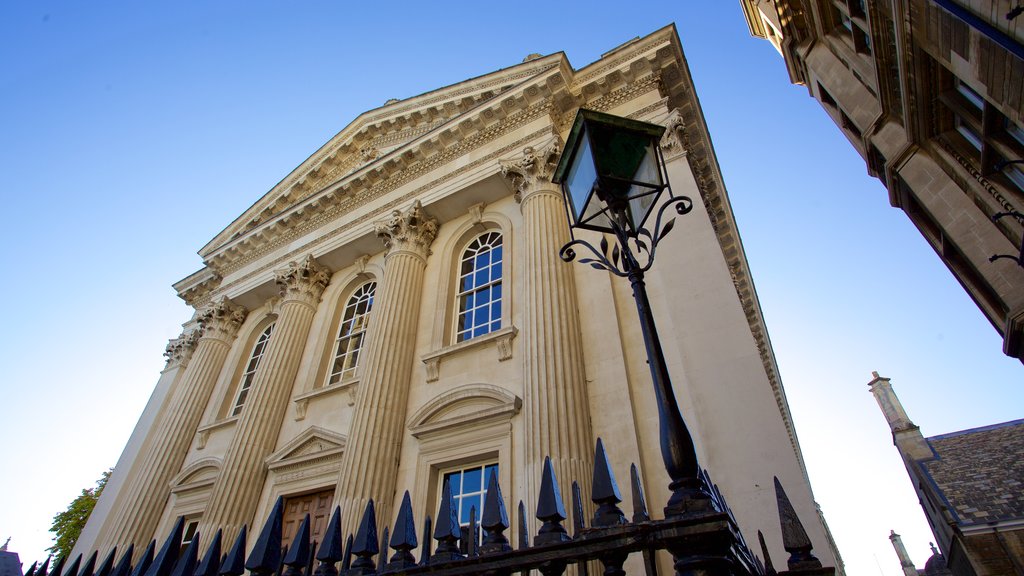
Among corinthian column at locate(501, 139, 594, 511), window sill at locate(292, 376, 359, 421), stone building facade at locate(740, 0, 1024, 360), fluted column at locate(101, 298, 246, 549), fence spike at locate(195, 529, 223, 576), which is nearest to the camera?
fence spike at locate(195, 529, 223, 576)

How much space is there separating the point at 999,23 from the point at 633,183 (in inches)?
193

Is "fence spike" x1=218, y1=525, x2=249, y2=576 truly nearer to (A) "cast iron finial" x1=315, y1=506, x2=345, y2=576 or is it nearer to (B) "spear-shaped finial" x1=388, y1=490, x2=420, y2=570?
(A) "cast iron finial" x1=315, y1=506, x2=345, y2=576

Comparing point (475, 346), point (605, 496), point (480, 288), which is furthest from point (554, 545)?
point (480, 288)

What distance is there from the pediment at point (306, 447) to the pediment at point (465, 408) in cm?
210

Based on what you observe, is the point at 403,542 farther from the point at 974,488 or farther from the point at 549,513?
the point at 974,488

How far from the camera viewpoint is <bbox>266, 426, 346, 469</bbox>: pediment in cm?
1003

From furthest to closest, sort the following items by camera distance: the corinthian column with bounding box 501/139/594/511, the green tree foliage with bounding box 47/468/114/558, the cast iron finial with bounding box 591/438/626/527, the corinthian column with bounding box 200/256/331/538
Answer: the green tree foliage with bounding box 47/468/114/558, the corinthian column with bounding box 200/256/331/538, the corinthian column with bounding box 501/139/594/511, the cast iron finial with bounding box 591/438/626/527

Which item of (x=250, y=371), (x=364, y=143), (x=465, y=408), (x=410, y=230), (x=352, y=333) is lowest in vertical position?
(x=465, y=408)

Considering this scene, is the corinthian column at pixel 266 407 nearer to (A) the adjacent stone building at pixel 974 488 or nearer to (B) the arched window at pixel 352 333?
(B) the arched window at pixel 352 333

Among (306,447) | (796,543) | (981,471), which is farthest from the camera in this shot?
(981,471)

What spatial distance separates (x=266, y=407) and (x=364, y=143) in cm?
930

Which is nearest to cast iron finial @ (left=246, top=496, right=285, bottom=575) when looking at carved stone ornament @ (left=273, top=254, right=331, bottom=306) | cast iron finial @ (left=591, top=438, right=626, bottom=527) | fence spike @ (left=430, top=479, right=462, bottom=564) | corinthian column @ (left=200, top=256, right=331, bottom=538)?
fence spike @ (left=430, top=479, right=462, bottom=564)

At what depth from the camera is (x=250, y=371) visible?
1447 cm

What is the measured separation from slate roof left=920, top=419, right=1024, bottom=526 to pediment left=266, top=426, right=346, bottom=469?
2204 cm
